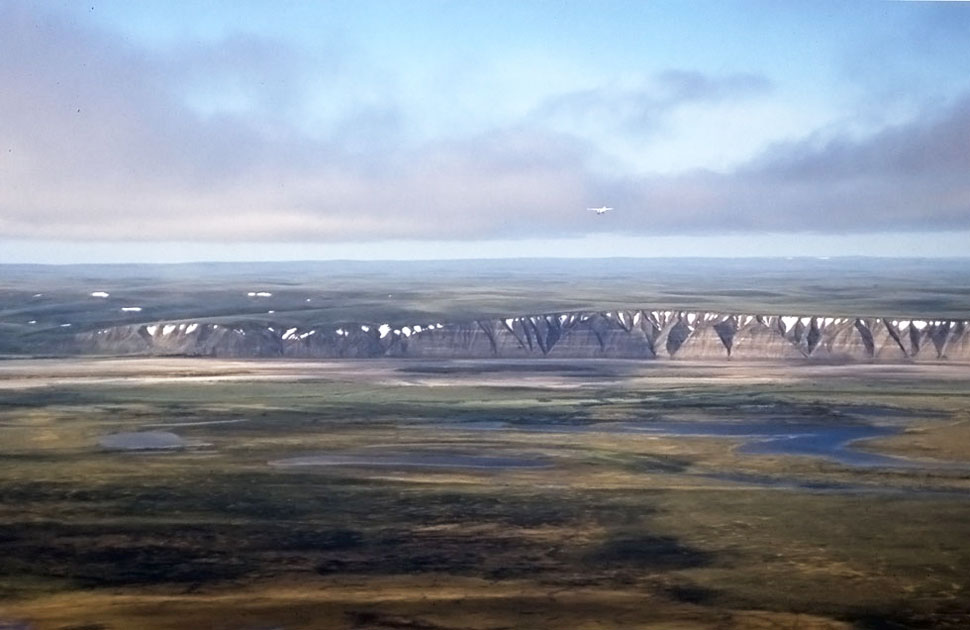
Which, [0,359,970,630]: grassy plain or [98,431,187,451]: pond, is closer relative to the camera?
[0,359,970,630]: grassy plain

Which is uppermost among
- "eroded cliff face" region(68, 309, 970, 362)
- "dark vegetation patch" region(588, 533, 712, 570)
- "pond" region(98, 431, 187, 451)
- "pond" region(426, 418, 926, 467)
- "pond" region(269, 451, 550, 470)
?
"eroded cliff face" region(68, 309, 970, 362)

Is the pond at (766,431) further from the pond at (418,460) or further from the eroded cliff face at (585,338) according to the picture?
the eroded cliff face at (585,338)

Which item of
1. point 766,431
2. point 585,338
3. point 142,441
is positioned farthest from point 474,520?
point 585,338

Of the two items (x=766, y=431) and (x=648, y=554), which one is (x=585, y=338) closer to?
(x=766, y=431)

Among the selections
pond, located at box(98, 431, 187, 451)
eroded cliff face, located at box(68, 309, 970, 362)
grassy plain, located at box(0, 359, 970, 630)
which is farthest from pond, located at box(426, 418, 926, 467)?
eroded cliff face, located at box(68, 309, 970, 362)

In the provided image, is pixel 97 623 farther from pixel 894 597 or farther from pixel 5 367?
pixel 5 367

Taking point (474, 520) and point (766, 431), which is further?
point (766, 431)

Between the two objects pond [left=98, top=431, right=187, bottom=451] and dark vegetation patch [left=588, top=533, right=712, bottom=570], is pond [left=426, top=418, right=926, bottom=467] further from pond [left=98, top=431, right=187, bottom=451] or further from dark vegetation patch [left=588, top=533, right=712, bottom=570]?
dark vegetation patch [left=588, top=533, right=712, bottom=570]
